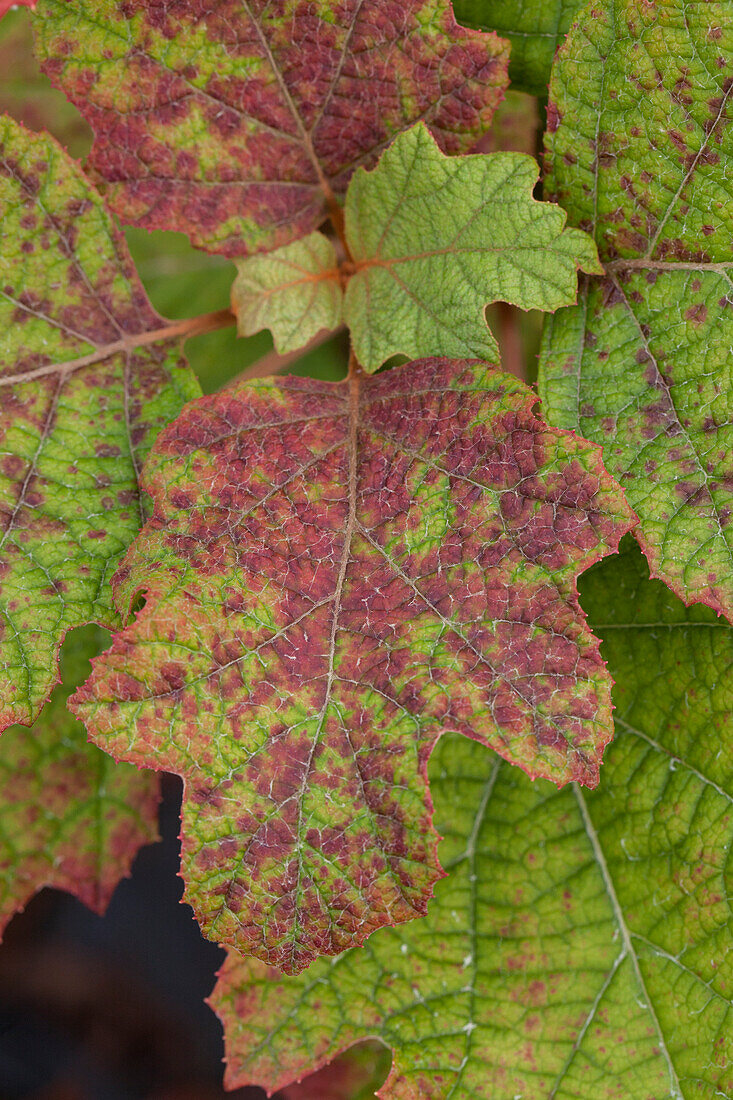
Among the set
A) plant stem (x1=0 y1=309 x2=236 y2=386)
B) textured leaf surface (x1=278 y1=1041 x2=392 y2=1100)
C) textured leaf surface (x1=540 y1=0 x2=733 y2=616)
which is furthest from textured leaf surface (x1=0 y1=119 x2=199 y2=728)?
textured leaf surface (x1=278 y1=1041 x2=392 y2=1100)

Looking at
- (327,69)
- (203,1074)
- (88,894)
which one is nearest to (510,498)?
(327,69)

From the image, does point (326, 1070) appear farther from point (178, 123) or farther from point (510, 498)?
point (178, 123)

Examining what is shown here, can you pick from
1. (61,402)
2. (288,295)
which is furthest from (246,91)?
(61,402)

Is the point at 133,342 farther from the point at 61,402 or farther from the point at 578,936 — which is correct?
the point at 578,936

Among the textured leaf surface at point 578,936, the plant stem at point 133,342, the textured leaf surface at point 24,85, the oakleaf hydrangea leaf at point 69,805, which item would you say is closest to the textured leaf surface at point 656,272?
the textured leaf surface at point 578,936

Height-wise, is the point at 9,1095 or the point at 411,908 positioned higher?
the point at 411,908

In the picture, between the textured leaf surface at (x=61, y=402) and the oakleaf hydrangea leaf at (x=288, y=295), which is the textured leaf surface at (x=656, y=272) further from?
the textured leaf surface at (x=61, y=402)
